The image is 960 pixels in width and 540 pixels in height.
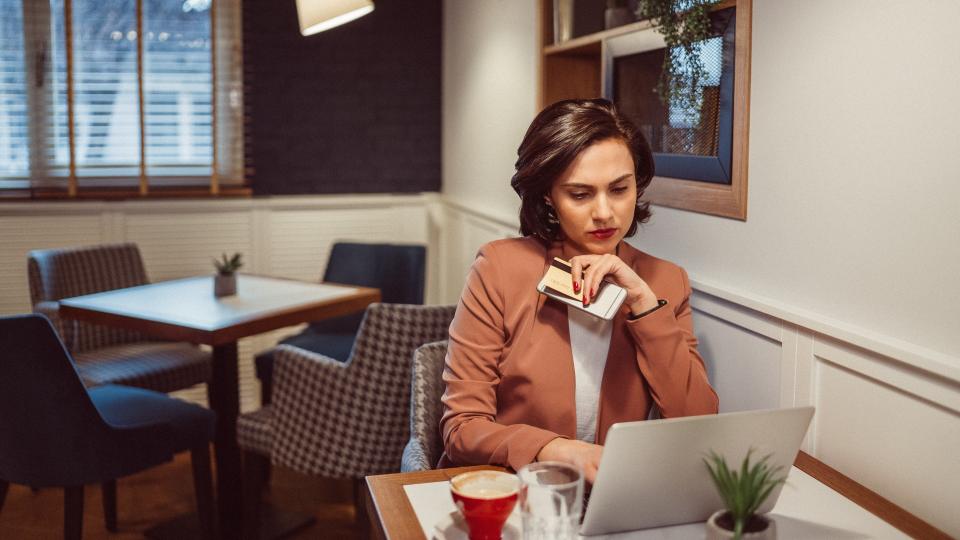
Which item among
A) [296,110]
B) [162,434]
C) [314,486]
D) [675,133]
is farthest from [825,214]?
[296,110]

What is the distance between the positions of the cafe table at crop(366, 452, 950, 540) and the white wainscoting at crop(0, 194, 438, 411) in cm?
349

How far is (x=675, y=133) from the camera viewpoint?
2.34 m

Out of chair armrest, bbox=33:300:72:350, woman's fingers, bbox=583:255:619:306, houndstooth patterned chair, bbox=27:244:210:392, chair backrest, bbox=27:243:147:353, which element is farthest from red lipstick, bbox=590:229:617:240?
chair backrest, bbox=27:243:147:353

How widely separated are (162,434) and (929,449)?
2.16 metres

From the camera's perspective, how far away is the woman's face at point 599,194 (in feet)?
5.76

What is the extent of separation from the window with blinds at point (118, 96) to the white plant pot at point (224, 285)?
4.22ft

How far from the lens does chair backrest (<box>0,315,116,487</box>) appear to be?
2.54 metres

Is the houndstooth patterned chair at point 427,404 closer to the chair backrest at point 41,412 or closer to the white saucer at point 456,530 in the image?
the white saucer at point 456,530

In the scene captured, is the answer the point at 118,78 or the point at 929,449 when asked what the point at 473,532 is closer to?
the point at 929,449

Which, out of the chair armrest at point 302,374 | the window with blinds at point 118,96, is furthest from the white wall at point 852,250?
the window with blinds at point 118,96

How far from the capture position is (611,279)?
5.65 ft

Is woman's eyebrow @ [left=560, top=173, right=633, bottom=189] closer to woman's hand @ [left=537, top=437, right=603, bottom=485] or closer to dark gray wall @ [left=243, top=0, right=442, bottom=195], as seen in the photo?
woman's hand @ [left=537, top=437, right=603, bottom=485]

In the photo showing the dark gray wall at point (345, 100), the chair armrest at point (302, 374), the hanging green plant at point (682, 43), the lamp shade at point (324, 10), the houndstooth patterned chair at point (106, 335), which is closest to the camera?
the hanging green plant at point (682, 43)

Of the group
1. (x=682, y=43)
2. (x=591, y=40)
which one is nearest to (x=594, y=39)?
(x=591, y=40)
